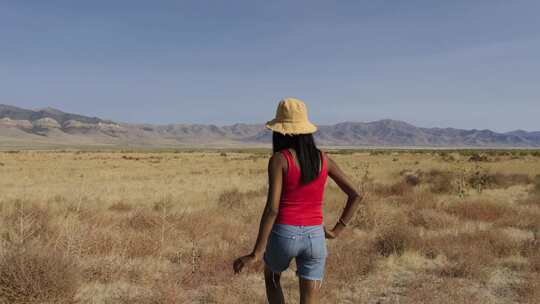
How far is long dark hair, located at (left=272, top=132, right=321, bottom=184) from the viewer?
2.87 meters

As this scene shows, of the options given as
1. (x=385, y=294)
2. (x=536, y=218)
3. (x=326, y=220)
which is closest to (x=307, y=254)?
(x=385, y=294)

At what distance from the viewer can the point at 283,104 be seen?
9.83 ft

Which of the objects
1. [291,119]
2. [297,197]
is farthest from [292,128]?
[297,197]

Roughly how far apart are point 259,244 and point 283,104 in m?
0.93

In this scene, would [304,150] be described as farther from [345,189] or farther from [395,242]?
[395,242]

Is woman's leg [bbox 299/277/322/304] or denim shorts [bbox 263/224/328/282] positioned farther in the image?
woman's leg [bbox 299/277/322/304]

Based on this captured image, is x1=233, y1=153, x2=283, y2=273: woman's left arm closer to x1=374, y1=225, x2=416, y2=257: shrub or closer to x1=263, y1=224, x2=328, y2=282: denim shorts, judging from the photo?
x1=263, y1=224, x2=328, y2=282: denim shorts

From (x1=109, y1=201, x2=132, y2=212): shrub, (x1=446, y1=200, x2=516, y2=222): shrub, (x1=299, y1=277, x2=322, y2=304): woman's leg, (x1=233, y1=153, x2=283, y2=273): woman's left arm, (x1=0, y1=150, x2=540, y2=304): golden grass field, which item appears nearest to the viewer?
(x1=233, y1=153, x2=283, y2=273): woman's left arm

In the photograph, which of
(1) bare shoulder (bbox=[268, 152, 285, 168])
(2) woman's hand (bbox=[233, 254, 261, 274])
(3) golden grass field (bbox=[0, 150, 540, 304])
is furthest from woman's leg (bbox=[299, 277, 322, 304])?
(3) golden grass field (bbox=[0, 150, 540, 304])

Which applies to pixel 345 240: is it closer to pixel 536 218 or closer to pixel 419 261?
pixel 419 261

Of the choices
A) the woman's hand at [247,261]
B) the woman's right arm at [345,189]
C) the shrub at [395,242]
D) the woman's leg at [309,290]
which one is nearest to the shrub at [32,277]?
the woman's hand at [247,261]

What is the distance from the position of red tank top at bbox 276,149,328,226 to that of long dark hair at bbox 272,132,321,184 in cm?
4

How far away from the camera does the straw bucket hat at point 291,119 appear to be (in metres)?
2.92

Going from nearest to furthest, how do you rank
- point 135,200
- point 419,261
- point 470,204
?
point 419,261, point 470,204, point 135,200
